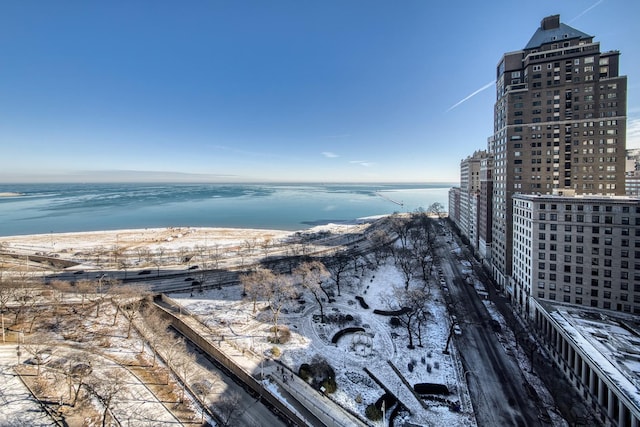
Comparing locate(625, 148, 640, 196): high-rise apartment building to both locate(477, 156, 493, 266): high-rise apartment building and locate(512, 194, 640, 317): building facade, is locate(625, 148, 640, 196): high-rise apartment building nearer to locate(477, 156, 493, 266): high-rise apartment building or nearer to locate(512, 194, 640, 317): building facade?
locate(477, 156, 493, 266): high-rise apartment building

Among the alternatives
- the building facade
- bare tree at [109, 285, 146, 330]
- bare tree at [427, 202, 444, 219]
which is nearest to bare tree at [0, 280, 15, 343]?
bare tree at [109, 285, 146, 330]

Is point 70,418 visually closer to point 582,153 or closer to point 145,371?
point 145,371

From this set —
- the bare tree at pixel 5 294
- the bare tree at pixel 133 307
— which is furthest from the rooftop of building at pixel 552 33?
the bare tree at pixel 5 294

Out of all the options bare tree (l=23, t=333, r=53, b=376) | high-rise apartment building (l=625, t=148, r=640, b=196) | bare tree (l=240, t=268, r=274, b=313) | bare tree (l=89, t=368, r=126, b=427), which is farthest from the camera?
high-rise apartment building (l=625, t=148, r=640, b=196)

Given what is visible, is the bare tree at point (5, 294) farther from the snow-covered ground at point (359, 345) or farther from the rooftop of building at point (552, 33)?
the rooftop of building at point (552, 33)

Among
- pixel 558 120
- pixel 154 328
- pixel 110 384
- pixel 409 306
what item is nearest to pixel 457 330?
pixel 409 306
